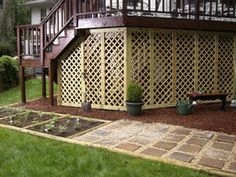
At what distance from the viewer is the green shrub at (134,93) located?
761 cm

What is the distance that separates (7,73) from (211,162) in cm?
1036

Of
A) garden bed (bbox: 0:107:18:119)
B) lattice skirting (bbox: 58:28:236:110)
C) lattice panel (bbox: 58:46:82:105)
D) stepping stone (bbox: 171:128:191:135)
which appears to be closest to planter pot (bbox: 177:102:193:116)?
lattice skirting (bbox: 58:28:236:110)

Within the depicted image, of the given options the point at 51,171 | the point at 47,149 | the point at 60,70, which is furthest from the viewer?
the point at 60,70

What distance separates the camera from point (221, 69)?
9508 mm

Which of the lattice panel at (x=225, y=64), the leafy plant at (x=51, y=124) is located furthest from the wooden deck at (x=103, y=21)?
the leafy plant at (x=51, y=124)

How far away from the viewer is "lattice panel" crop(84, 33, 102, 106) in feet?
28.2

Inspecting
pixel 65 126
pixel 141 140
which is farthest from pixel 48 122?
pixel 141 140

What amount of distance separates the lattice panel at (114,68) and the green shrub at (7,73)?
5867mm

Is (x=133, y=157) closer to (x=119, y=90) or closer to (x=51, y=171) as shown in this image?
(x=51, y=171)

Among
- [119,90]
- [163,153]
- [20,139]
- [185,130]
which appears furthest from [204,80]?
[20,139]

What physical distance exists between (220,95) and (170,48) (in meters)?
1.70

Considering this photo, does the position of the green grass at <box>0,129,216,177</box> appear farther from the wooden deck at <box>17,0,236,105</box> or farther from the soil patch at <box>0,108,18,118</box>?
the wooden deck at <box>17,0,236,105</box>

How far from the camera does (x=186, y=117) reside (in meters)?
7.54

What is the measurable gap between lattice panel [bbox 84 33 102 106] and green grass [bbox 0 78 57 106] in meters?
3.11
